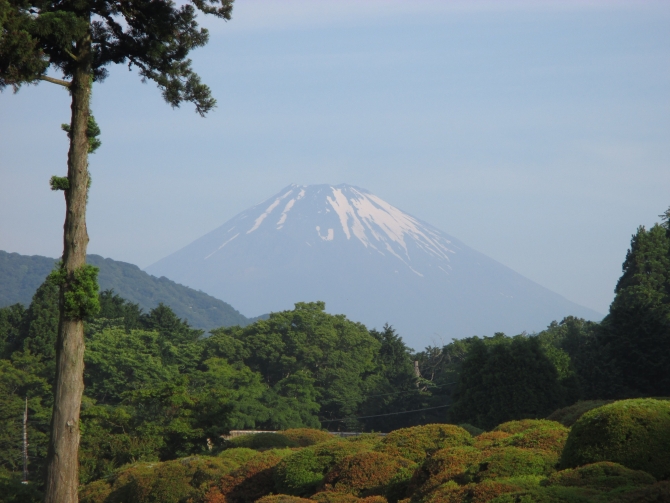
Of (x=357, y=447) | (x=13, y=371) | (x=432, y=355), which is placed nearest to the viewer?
(x=357, y=447)

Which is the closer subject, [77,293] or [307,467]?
[77,293]

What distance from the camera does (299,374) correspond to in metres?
54.0

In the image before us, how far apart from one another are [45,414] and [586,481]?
4097 centimetres

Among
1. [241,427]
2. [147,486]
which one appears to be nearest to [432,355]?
[241,427]

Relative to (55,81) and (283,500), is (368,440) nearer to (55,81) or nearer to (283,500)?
(283,500)

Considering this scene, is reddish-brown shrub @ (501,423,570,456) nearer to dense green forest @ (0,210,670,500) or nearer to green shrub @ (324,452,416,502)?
green shrub @ (324,452,416,502)

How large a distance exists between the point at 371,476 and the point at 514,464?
258cm

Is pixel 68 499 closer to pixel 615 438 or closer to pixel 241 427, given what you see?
pixel 615 438

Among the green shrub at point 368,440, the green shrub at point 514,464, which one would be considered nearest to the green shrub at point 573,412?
the green shrub at point 368,440

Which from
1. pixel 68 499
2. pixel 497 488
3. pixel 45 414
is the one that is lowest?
pixel 45 414

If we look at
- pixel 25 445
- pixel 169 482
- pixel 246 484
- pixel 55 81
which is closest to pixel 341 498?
pixel 246 484

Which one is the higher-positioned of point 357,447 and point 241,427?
point 357,447

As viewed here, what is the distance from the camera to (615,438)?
9055 mm

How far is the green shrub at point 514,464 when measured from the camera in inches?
380
